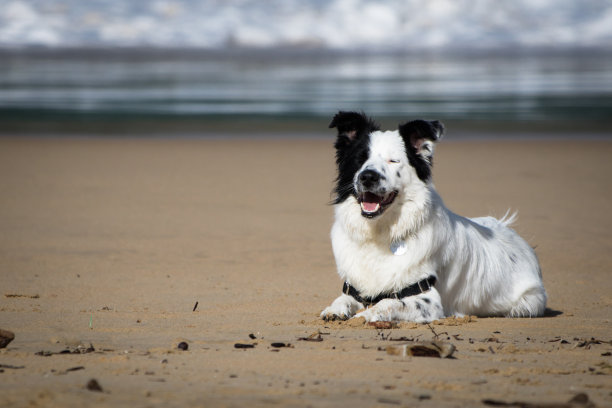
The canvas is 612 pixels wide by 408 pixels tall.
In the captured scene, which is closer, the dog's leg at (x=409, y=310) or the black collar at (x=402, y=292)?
the dog's leg at (x=409, y=310)

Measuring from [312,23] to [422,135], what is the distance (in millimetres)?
154409

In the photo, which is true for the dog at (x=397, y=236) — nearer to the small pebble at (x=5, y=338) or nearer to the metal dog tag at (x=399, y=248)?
the metal dog tag at (x=399, y=248)

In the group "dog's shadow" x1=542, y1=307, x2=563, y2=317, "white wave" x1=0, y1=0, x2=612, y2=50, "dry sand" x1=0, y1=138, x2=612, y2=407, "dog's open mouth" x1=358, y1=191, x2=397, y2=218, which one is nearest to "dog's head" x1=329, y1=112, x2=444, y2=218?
"dog's open mouth" x1=358, y1=191, x2=397, y2=218

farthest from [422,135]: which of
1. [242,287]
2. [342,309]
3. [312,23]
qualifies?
[312,23]

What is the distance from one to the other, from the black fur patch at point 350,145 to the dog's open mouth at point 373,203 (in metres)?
0.12

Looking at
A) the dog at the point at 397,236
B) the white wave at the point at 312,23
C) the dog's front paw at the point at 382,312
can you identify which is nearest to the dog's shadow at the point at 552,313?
the dog at the point at 397,236

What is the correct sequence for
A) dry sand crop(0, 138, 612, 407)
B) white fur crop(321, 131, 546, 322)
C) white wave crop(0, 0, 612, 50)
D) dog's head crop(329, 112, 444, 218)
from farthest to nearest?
white wave crop(0, 0, 612, 50), white fur crop(321, 131, 546, 322), dog's head crop(329, 112, 444, 218), dry sand crop(0, 138, 612, 407)

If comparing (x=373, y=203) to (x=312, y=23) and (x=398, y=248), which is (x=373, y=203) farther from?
(x=312, y=23)

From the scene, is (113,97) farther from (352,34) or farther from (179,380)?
(352,34)

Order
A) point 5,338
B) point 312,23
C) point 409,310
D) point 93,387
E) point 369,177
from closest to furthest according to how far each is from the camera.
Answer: point 93,387
point 5,338
point 369,177
point 409,310
point 312,23

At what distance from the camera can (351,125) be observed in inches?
285

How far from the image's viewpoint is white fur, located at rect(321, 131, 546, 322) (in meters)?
7.06

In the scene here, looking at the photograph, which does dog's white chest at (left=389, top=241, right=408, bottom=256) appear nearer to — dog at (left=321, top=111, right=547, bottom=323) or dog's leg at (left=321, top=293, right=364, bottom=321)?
dog at (left=321, top=111, right=547, bottom=323)

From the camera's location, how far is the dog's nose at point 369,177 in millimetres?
6844
